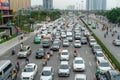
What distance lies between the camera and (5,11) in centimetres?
9700

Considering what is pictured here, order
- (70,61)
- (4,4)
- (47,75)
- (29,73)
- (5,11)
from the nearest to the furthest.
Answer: (47,75), (29,73), (70,61), (4,4), (5,11)

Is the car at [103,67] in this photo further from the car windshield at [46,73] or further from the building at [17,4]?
the building at [17,4]

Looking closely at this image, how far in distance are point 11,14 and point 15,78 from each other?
78.3 meters

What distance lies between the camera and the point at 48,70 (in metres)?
26.6

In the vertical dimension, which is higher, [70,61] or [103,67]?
[103,67]

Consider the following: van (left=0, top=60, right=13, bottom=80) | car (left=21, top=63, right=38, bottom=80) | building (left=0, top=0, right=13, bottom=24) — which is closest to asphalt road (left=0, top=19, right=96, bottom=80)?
car (left=21, top=63, right=38, bottom=80)

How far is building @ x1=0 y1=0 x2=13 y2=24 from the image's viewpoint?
293ft

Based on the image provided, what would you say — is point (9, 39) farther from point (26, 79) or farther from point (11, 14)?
point (11, 14)

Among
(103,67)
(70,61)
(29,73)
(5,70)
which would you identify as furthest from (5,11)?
(5,70)

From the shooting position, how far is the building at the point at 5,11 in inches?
3511

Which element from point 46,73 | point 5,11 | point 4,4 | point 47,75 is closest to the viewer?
point 47,75

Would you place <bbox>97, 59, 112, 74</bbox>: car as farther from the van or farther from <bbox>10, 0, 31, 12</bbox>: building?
<bbox>10, 0, 31, 12</bbox>: building

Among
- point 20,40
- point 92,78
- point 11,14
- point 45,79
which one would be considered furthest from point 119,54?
point 11,14

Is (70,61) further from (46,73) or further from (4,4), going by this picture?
(4,4)
